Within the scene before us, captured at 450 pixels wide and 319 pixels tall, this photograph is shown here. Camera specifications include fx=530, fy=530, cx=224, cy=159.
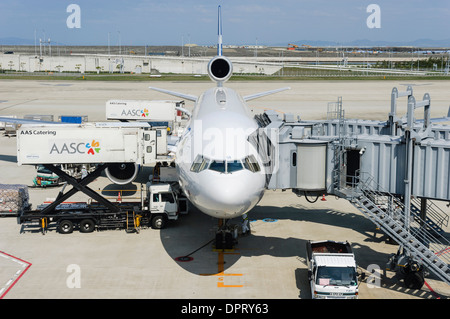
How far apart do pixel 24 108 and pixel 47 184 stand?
43.0 metres

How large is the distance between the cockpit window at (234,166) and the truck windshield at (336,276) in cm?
462

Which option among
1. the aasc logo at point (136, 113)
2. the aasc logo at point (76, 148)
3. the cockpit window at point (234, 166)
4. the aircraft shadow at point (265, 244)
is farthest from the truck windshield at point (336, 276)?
the aasc logo at point (136, 113)

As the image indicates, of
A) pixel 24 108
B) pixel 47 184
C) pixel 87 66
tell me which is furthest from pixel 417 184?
pixel 87 66

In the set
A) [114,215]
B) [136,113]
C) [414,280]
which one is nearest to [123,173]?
[114,215]

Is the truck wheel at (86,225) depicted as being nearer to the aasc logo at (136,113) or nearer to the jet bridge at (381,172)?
the jet bridge at (381,172)

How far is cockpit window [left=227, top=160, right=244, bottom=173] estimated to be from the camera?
1870 centimetres

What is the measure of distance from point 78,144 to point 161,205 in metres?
5.17

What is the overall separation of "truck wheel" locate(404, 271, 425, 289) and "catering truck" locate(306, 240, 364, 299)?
233 cm

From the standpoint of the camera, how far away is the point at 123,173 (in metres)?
32.7

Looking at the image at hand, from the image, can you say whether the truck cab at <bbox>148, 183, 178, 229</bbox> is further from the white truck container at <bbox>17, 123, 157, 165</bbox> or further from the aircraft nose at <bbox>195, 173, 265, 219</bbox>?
the aircraft nose at <bbox>195, 173, 265, 219</bbox>

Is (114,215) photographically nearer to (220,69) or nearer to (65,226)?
(65,226)

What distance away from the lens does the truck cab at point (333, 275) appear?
18.2 meters

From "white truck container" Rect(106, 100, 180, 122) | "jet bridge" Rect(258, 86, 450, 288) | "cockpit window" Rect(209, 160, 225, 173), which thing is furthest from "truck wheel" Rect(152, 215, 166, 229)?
"white truck container" Rect(106, 100, 180, 122)
